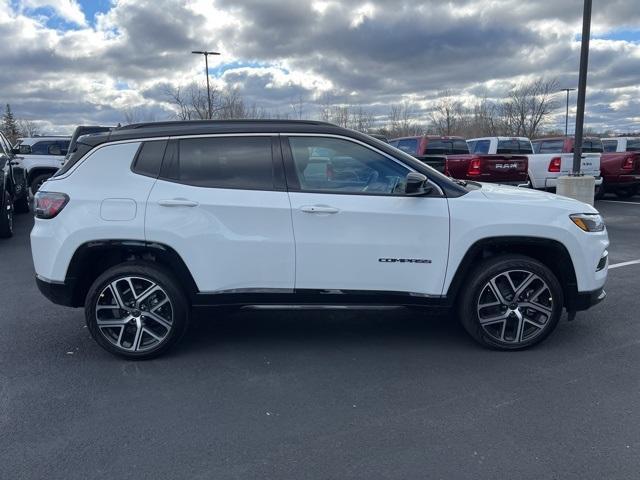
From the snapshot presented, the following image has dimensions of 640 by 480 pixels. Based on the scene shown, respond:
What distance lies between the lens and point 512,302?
4363 millimetres

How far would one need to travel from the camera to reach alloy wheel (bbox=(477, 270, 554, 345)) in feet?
14.2

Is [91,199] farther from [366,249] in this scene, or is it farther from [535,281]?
[535,281]

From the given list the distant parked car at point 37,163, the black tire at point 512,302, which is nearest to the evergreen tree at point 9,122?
the distant parked car at point 37,163

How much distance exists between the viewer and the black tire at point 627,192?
1622cm

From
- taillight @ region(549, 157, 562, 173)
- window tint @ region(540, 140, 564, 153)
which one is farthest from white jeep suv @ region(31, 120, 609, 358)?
window tint @ region(540, 140, 564, 153)

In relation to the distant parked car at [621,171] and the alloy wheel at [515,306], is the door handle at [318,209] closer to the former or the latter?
the alloy wheel at [515,306]

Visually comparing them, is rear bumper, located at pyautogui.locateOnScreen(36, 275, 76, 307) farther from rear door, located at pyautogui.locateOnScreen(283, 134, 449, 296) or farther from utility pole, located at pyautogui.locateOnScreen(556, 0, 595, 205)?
utility pole, located at pyautogui.locateOnScreen(556, 0, 595, 205)

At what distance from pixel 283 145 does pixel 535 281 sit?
229 cm

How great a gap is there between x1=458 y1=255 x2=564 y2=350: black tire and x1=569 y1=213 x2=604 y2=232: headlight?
43 cm

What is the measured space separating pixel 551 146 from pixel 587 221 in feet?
49.3

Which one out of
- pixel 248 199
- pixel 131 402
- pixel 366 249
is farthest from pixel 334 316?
pixel 131 402

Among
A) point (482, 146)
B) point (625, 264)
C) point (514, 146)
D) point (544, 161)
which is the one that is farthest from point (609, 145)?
point (625, 264)

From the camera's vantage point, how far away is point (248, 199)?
4.16 metres

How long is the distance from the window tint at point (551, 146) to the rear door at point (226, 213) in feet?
51.5
